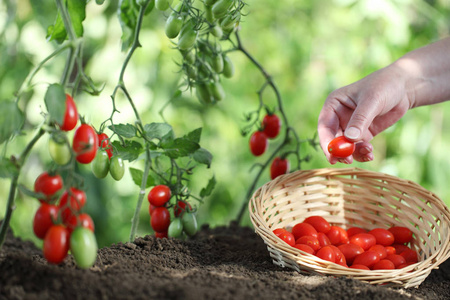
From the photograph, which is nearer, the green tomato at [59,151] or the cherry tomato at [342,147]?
the green tomato at [59,151]

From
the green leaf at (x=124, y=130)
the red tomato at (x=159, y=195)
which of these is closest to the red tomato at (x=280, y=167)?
the red tomato at (x=159, y=195)

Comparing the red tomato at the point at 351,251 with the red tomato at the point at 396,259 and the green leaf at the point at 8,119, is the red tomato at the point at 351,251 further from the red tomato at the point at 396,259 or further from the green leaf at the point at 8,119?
the green leaf at the point at 8,119

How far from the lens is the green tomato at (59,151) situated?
77 centimetres

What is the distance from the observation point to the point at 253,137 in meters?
1.52

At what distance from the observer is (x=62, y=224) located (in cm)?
79

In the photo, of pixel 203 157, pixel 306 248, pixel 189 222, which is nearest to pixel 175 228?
pixel 189 222

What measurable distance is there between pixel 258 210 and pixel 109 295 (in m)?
0.48

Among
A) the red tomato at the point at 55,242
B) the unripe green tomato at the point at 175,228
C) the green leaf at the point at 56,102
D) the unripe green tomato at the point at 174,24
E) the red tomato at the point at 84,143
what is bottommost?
the unripe green tomato at the point at 175,228

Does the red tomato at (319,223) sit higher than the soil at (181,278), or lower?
lower

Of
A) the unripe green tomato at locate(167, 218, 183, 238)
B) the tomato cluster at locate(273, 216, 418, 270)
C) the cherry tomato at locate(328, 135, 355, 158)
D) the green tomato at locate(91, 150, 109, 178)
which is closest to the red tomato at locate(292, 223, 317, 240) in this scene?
the tomato cluster at locate(273, 216, 418, 270)

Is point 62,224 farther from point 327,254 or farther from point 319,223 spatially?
point 319,223

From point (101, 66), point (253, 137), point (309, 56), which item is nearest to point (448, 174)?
point (309, 56)

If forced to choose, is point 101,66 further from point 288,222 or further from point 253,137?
point 288,222

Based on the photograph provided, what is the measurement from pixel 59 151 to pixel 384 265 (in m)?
0.83
